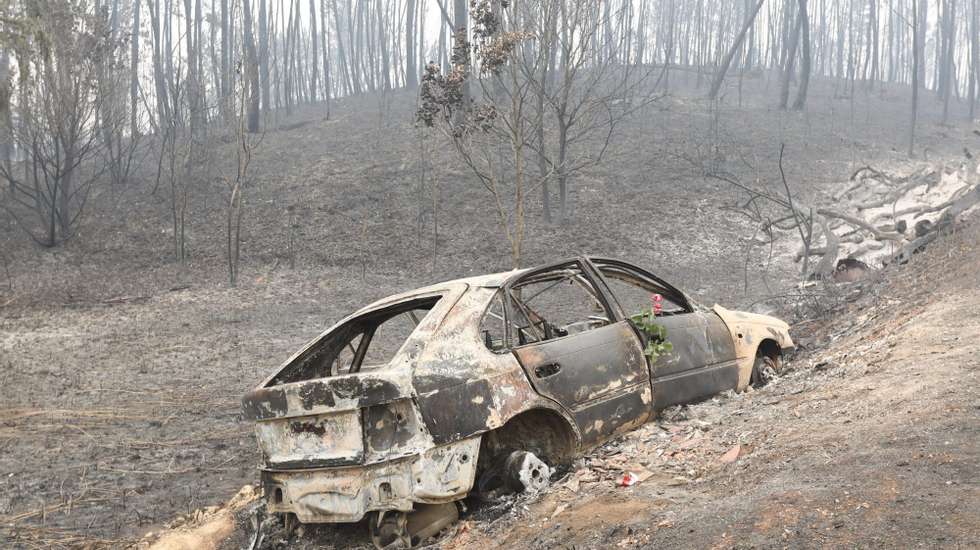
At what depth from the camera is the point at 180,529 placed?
571cm

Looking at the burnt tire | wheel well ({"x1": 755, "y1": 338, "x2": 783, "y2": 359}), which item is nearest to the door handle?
the burnt tire

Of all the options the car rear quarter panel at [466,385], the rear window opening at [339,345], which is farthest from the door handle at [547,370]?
the rear window opening at [339,345]

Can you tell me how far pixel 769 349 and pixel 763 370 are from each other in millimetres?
297

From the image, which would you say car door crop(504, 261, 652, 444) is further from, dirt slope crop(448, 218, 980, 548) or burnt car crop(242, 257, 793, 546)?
dirt slope crop(448, 218, 980, 548)

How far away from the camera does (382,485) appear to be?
4.35 m

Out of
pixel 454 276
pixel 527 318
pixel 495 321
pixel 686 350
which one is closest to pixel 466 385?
pixel 527 318

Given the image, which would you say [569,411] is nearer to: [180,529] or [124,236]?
[180,529]

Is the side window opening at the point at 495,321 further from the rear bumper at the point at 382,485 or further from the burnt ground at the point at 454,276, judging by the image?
the burnt ground at the point at 454,276

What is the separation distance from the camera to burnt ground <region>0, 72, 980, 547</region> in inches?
156

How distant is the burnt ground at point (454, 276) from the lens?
396cm

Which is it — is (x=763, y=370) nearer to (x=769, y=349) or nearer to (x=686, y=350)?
(x=769, y=349)

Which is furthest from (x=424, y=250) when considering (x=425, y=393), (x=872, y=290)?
(x=425, y=393)

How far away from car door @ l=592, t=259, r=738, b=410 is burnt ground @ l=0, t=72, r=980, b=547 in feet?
0.66

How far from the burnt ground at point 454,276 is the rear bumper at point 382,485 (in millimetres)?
362
